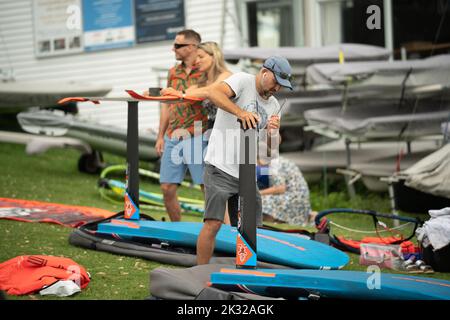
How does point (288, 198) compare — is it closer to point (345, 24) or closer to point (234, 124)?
point (234, 124)

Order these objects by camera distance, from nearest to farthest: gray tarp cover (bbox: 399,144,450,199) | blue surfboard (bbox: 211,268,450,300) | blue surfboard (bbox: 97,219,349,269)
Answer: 1. blue surfboard (bbox: 211,268,450,300)
2. blue surfboard (bbox: 97,219,349,269)
3. gray tarp cover (bbox: 399,144,450,199)

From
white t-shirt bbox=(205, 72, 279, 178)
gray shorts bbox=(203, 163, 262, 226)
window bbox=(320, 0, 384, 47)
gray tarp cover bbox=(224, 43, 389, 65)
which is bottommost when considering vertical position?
gray shorts bbox=(203, 163, 262, 226)

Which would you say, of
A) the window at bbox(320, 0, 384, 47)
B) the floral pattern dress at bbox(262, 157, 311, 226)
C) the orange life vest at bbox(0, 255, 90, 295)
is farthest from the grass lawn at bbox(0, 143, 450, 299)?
the window at bbox(320, 0, 384, 47)

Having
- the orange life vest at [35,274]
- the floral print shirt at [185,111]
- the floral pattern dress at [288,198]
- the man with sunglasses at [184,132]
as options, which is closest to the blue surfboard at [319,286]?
the orange life vest at [35,274]

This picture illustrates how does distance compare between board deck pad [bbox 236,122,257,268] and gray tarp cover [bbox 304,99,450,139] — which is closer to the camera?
board deck pad [bbox 236,122,257,268]

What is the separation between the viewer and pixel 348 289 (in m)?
5.20

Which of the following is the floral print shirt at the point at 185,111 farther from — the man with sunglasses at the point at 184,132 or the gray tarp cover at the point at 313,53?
the gray tarp cover at the point at 313,53

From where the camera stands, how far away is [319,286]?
523cm

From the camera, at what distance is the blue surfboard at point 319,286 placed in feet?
17.0

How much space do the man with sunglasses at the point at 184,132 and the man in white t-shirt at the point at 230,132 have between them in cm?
147

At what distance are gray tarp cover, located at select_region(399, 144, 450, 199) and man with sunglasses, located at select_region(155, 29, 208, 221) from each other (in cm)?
287

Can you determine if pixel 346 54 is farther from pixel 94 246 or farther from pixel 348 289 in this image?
pixel 348 289

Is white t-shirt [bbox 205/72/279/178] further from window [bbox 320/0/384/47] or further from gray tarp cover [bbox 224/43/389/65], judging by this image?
window [bbox 320/0/384/47]

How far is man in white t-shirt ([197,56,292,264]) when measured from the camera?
5848 mm
